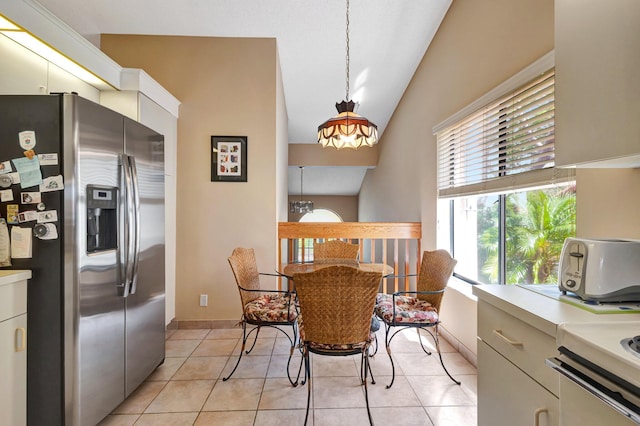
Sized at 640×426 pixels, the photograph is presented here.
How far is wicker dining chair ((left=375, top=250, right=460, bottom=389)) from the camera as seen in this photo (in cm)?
227

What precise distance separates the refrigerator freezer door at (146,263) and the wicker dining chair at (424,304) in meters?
1.66

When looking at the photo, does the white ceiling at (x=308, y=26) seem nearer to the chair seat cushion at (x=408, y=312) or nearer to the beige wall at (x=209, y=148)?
the beige wall at (x=209, y=148)

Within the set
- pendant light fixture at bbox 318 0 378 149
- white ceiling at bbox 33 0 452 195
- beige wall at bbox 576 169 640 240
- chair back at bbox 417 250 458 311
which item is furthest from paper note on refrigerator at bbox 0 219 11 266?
beige wall at bbox 576 169 640 240

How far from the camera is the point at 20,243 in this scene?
1.55 metres

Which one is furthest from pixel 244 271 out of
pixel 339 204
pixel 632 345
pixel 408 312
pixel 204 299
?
pixel 339 204

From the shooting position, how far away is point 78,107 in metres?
1.59

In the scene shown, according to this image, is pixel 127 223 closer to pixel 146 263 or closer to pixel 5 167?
pixel 146 263

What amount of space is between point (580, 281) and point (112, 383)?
2395mm

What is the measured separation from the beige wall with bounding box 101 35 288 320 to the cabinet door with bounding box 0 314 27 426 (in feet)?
5.84

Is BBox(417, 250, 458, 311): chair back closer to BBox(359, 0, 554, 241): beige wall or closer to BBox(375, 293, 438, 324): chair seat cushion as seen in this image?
BBox(375, 293, 438, 324): chair seat cushion

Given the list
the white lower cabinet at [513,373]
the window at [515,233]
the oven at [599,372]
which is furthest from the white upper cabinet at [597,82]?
the window at [515,233]

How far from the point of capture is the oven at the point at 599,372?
2.31 feet

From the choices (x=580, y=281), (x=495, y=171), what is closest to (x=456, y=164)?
(x=495, y=171)

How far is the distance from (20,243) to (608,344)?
7.69 feet
